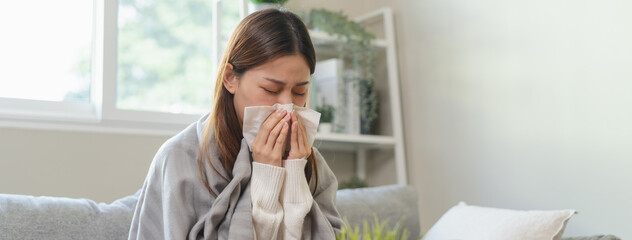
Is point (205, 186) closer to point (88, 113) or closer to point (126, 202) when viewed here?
point (126, 202)

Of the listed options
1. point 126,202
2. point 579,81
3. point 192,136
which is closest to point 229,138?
point 192,136

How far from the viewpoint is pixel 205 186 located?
1315mm

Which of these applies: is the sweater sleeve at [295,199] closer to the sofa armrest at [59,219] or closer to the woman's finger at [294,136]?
the woman's finger at [294,136]

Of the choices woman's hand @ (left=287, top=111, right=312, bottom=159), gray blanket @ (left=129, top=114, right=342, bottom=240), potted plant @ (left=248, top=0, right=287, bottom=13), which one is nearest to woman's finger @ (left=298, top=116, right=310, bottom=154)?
woman's hand @ (left=287, top=111, right=312, bottom=159)

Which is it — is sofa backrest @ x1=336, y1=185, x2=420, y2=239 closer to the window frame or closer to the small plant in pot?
the small plant in pot

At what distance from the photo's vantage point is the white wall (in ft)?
6.14

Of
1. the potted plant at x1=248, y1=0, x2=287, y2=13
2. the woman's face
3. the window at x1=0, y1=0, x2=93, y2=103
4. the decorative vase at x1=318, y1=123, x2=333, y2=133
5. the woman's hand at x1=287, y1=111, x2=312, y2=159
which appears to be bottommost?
the woman's hand at x1=287, y1=111, x2=312, y2=159

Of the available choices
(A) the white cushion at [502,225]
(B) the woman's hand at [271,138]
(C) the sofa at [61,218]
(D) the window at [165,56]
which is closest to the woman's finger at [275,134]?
(B) the woman's hand at [271,138]

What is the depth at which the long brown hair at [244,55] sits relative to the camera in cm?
135

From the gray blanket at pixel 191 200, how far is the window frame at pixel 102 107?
0.75m

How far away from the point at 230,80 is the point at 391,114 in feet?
4.43

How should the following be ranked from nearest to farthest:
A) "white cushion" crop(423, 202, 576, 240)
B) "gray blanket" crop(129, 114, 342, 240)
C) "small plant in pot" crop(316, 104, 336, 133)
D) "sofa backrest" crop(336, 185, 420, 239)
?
→ "gray blanket" crop(129, 114, 342, 240)
"white cushion" crop(423, 202, 576, 240)
"sofa backrest" crop(336, 185, 420, 239)
"small plant in pot" crop(316, 104, 336, 133)

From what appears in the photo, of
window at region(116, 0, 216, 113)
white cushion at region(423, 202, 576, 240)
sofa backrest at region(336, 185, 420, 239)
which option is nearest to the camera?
white cushion at region(423, 202, 576, 240)

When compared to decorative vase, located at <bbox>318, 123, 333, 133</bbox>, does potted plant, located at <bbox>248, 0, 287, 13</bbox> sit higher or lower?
higher
